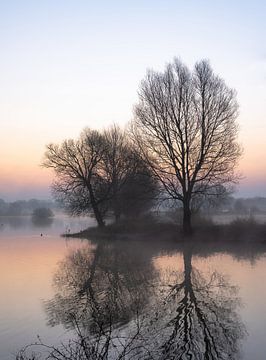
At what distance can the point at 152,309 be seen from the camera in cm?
1320

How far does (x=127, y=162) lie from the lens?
49.8 m

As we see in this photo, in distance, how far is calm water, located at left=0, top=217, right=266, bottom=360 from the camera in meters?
10.2

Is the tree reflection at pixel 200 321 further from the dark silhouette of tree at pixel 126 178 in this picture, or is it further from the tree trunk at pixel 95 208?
the tree trunk at pixel 95 208

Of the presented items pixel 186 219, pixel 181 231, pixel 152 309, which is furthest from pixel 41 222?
pixel 152 309

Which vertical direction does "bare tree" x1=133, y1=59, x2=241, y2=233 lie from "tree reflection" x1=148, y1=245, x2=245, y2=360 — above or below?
above

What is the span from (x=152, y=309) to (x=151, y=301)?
111 centimetres

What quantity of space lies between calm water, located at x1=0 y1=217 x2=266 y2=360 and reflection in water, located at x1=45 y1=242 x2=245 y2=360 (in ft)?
0.08

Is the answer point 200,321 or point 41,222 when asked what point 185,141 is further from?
point 41,222

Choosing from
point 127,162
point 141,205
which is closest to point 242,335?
point 141,205

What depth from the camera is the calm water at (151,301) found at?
33.4ft

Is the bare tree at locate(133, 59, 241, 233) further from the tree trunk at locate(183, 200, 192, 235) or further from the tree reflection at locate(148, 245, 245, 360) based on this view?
the tree reflection at locate(148, 245, 245, 360)

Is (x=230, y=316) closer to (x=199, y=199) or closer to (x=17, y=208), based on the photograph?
(x=199, y=199)

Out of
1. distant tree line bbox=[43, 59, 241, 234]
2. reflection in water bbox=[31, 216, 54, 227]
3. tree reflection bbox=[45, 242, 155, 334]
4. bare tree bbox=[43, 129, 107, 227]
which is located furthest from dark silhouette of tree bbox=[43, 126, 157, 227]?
reflection in water bbox=[31, 216, 54, 227]

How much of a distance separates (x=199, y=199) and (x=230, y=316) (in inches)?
1037
